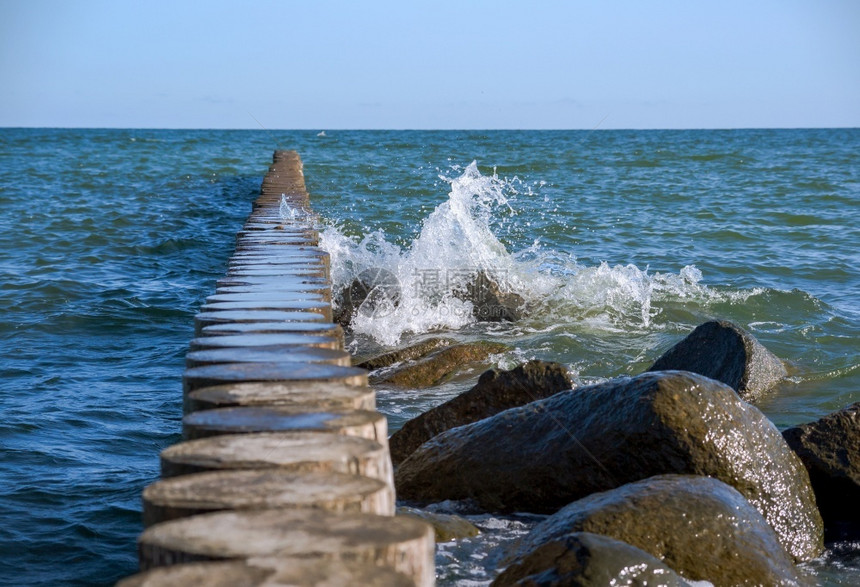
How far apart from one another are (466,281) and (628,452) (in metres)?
5.94

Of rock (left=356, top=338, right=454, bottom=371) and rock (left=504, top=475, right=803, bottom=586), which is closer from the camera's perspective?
rock (left=504, top=475, right=803, bottom=586)

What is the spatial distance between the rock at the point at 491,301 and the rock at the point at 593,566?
6.54m

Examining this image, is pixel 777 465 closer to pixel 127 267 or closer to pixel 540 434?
pixel 540 434

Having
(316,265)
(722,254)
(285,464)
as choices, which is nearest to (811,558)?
(285,464)

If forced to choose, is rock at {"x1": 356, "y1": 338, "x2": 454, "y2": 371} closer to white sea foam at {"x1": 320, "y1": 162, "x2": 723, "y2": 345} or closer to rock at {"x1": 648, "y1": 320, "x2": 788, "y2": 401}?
white sea foam at {"x1": 320, "y1": 162, "x2": 723, "y2": 345}

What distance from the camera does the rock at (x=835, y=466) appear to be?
4535mm

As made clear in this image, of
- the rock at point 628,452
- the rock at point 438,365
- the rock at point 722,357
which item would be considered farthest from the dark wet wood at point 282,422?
the rock at point 438,365

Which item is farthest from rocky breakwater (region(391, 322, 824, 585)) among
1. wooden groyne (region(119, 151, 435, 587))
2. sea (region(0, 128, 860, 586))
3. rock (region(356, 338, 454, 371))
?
rock (region(356, 338, 454, 371))

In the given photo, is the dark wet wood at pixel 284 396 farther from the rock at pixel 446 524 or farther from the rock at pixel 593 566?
the rock at pixel 446 524

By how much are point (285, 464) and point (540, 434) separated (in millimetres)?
2348

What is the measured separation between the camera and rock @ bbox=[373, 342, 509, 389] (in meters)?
7.24

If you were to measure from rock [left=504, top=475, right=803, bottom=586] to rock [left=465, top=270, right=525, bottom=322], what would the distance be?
6.07m

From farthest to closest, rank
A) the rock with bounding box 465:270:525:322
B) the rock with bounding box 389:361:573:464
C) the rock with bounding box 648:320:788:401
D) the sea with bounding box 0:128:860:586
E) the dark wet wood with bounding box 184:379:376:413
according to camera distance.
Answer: the rock with bounding box 465:270:525:322, the rock with bounding box 648:320:788:401, the rock with bounding box 389:361:573:464, the sea with bounding box 0:128:860:586, the dark wet wood with bounding box 184:379:376:413

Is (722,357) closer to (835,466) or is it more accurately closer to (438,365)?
(835,466)
